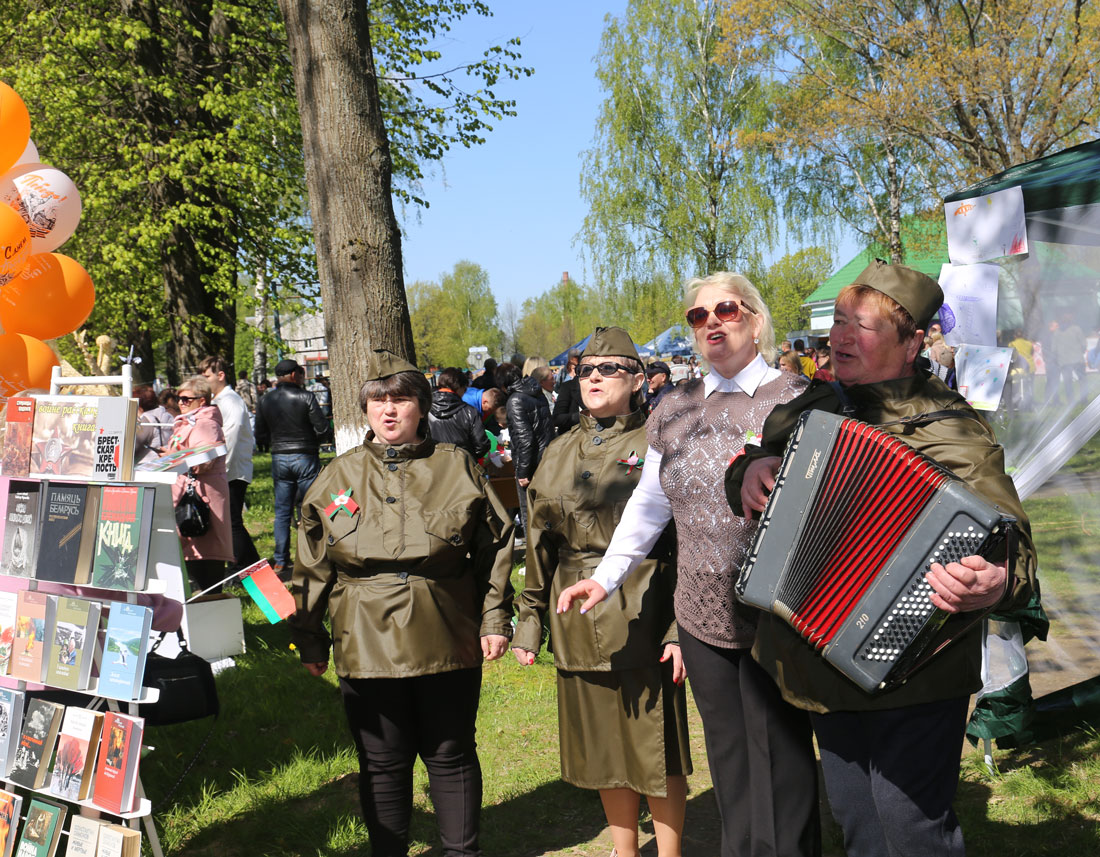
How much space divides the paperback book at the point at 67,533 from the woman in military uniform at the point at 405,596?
698 mm

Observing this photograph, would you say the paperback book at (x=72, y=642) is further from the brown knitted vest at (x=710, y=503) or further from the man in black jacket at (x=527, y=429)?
the man in black jacket at (x=527, y=429)

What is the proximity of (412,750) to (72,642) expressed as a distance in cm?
122

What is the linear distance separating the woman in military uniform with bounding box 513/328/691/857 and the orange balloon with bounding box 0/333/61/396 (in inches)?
93.3

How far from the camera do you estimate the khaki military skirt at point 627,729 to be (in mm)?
3377

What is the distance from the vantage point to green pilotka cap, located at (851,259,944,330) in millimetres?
2459

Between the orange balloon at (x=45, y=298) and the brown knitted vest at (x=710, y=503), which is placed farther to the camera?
the orange balloon at (x=45, y=298)

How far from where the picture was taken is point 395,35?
649 inches

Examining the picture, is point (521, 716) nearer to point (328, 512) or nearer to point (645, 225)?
point (328, 512)

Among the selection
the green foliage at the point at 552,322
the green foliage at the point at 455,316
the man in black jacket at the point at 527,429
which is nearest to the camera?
the man in black jacket at the point at 527,429

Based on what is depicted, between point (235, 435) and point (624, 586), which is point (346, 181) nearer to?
point (624, 586)

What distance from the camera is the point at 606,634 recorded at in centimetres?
336

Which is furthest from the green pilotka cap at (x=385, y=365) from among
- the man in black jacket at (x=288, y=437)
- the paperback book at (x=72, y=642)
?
the man in black jacket at (x=288, y=437)

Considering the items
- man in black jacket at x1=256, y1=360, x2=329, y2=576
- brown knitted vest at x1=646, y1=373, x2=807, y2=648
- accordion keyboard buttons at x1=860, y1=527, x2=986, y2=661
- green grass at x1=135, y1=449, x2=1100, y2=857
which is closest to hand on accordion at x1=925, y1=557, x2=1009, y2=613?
accordion keyboard buttons at x1=860, y1=527, x2=986, y2=661

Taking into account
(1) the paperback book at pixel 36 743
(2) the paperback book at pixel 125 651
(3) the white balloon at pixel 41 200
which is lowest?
(1) the paperback book at pixel 36 743
